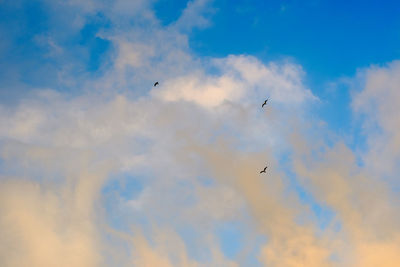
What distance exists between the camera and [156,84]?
14575 centimetres

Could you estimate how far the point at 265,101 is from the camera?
481ft

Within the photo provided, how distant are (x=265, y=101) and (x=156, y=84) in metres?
44.1
